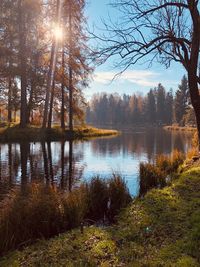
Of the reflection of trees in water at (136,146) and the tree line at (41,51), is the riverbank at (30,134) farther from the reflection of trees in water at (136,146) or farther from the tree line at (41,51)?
the reflection of trees in water at (136,146)

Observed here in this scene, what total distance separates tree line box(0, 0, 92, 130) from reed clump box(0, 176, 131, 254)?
18211 millimetres

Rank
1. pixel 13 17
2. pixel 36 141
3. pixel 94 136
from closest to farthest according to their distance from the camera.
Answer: pixel 36 141
pixel 13 17
pixel 94 136

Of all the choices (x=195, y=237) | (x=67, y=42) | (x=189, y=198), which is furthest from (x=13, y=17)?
(x=195, y=237)

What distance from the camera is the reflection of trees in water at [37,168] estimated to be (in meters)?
10.2

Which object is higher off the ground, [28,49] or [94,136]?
[28,49]

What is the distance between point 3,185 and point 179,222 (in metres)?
5.89

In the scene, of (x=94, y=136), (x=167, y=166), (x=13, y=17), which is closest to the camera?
(x=167, y=166)

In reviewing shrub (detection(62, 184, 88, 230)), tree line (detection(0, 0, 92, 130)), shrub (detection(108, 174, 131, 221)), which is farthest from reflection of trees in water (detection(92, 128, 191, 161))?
shrub (detection(62, 184, 88, 230))

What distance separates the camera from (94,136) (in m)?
32.1

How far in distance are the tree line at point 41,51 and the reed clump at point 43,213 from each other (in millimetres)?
18211

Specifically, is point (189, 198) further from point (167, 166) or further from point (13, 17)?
point (13, 17)

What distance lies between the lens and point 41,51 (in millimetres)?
26750

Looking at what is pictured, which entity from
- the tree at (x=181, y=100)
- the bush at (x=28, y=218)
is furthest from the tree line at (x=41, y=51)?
the tree at (x=181, y=100)

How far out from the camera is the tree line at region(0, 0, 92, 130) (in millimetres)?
24703
